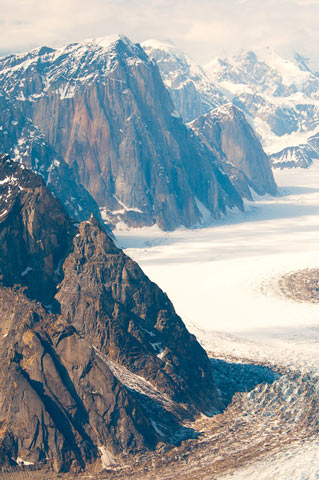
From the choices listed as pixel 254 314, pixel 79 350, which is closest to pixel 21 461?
pixel 79 350

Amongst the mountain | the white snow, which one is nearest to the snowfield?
the mountain

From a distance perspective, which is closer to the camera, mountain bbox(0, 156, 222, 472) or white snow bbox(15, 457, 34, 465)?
white snow bbox(15, 457, 34, 465)

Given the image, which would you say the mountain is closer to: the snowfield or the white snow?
the white snow

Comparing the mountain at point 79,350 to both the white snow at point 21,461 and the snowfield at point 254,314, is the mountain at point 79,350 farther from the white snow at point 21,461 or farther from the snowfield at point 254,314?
the snowfield at point 254,314

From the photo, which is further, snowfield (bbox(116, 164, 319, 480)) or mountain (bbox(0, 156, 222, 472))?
snowfield (bbox(116, 164, 319, 480))

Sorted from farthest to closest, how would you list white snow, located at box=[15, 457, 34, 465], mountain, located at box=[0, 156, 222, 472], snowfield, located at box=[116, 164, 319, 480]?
1. snowfield, located at box=[116, 164, 319, 480]
2. mountain, located at box=[0, 156, 222, 472]
3. white snow, located at box=[15, 457, 34, 465]

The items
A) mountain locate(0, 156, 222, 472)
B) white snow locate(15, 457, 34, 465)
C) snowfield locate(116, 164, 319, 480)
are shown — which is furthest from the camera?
snowfield locate(116, 164, 319, 480)

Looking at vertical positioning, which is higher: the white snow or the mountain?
the mountain

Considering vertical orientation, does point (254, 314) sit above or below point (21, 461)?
above

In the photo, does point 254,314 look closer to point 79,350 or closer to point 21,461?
point 79,350
